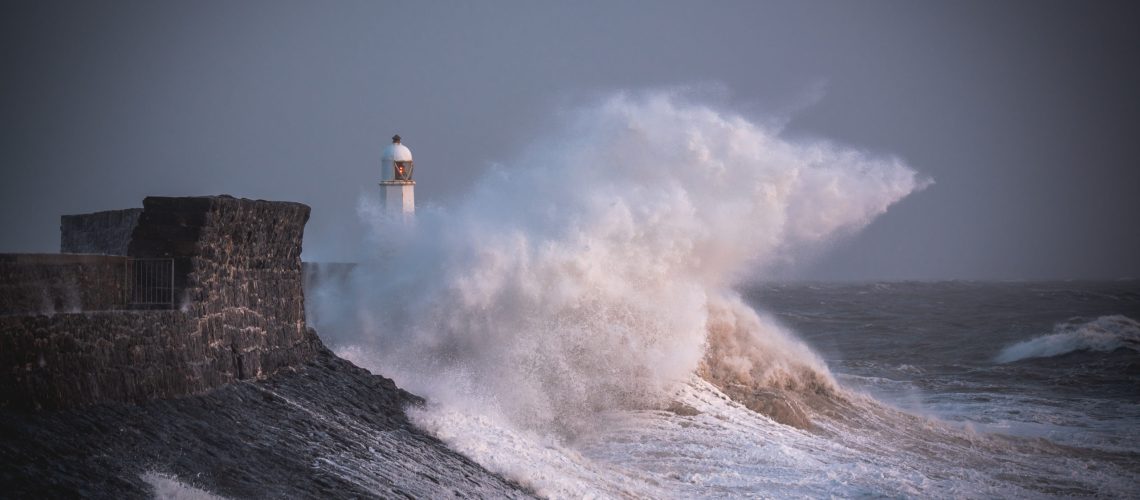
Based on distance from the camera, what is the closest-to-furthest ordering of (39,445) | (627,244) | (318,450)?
1. (39,445)
2. (318,450)
3. (627,244)

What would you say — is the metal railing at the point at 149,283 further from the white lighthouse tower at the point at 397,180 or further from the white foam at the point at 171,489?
the white lighthouse tower at the point at 397,180

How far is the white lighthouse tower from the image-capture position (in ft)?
56.0

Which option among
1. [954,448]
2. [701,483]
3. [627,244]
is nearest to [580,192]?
[627,244]

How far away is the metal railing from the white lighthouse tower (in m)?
9.85

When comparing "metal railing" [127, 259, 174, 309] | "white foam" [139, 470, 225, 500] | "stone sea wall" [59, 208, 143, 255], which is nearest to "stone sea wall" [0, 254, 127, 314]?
"metal railing" [127, 259, 174, 309]

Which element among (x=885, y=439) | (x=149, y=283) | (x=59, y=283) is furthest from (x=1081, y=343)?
(x=59, y=283)

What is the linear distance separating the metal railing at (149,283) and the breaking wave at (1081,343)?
21297mm

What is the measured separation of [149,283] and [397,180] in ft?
33.2

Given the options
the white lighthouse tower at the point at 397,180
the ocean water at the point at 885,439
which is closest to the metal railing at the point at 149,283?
the ocean water at the point at 885,439

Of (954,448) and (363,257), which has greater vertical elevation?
(363,257)

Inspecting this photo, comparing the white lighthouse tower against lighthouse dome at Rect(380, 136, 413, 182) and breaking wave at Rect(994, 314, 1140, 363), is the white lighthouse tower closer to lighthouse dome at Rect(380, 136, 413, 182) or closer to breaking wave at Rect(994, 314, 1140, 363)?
lighthouse dome at Rect(380, 136, 413, 182)

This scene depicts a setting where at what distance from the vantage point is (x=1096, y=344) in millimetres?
25109

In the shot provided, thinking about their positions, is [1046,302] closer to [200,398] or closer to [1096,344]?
[1096,344]

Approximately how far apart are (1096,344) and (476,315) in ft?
54.7
